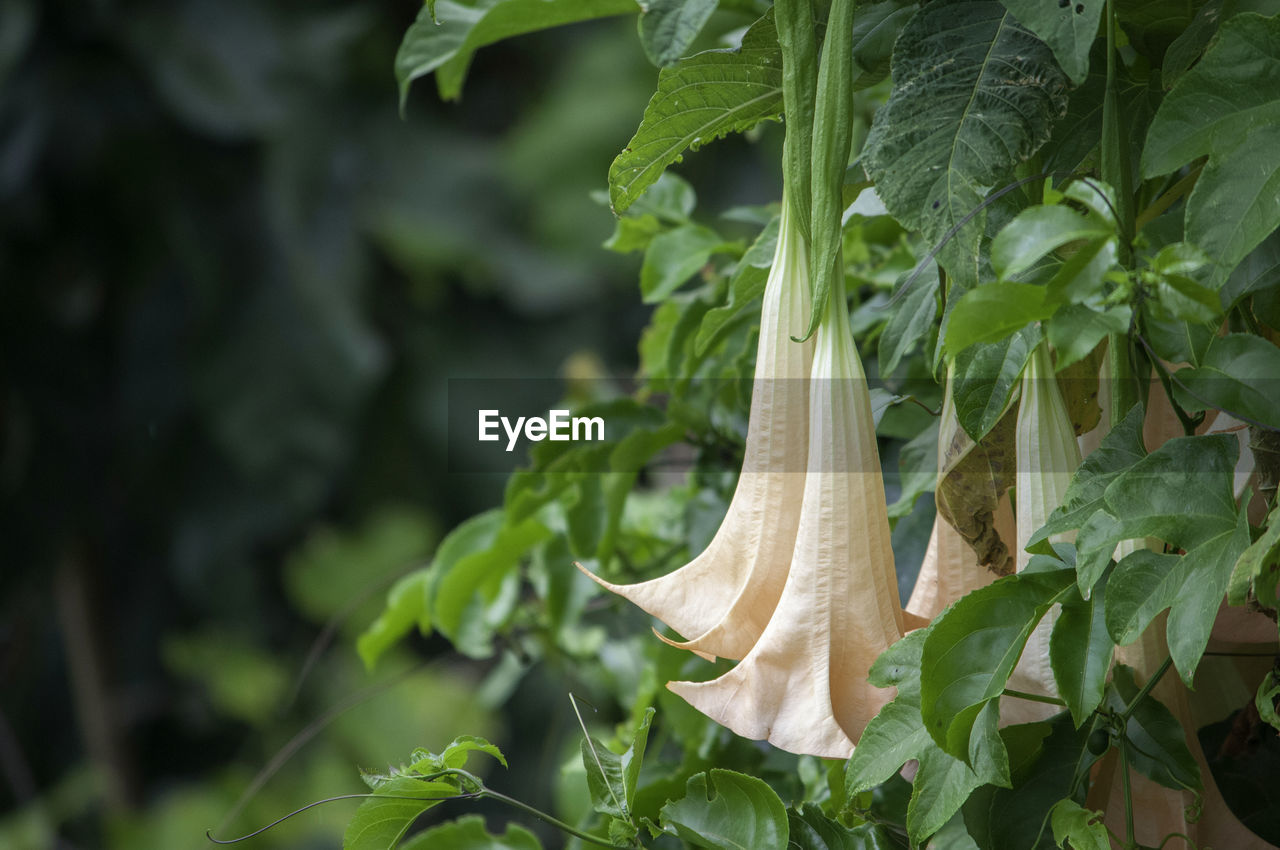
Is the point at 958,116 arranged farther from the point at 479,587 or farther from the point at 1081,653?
the point at 479,587

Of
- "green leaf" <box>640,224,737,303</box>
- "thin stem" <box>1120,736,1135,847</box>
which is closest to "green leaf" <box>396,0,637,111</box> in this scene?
"green leaf" <box>640,224,737,303</box>

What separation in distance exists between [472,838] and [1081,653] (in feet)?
0.66

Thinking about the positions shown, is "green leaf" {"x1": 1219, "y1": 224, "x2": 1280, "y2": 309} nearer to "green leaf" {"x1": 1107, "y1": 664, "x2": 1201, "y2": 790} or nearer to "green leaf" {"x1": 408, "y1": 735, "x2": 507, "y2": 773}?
"green leaf" {"x1": 1107, "y1": 664, "x2": 1201, "y2": 790}

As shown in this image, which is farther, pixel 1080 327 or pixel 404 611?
pixel 404 611

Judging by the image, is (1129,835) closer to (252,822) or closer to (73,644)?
(252,822)

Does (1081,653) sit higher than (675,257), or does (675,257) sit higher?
(675,257)

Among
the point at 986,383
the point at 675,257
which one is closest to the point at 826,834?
the point at 986,383

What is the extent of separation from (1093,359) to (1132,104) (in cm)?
7

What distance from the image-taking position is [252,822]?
1427 mm

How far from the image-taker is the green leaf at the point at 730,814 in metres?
0.26

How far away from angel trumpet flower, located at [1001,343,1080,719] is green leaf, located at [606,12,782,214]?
0.10 metres

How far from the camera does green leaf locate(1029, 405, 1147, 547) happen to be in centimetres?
21

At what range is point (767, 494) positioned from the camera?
0.24 m

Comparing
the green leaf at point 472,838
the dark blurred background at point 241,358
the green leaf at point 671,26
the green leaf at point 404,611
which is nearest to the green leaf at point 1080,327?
the green leaf at point 671,26
